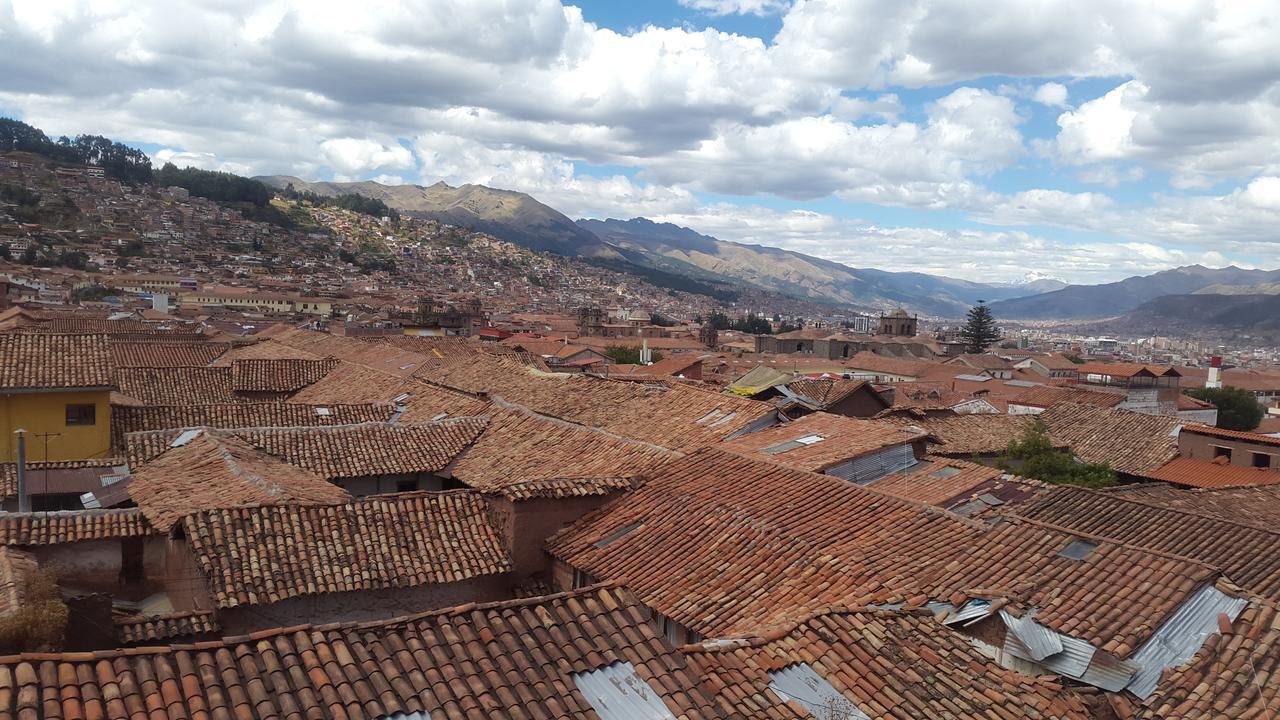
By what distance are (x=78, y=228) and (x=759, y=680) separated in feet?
469

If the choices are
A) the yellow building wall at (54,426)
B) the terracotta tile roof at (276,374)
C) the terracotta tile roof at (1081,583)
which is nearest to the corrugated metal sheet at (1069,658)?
the terracotta tile roof at (1081,583)

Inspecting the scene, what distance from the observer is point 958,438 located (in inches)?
1001

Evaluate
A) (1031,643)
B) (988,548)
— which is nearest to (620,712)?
(1031,643)

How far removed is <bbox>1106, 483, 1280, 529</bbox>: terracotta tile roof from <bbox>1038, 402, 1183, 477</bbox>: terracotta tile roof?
5.70 metres

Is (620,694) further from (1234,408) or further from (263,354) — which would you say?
(1234,408)

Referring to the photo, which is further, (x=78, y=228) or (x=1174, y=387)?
(x=78, y=228)

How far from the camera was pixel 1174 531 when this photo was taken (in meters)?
13.0

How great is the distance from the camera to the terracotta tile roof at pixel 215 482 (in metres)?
11.5

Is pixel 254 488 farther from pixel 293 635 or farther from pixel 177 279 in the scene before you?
pixel 177 279

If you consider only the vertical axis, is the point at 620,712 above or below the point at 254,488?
above

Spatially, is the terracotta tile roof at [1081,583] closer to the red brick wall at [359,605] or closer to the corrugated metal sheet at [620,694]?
the corrugated metal sheet at [620,694]

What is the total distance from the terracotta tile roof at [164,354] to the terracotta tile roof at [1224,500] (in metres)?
30.7

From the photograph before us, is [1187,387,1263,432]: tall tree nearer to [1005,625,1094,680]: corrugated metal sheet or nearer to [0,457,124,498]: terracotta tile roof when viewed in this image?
[1005,625,1094,680]: corrugated metal sheet

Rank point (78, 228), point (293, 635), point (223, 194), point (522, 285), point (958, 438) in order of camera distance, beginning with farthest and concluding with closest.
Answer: point (522, 285), point (223, 194), point (78, 228), point (958, 438), point (293, 635)
